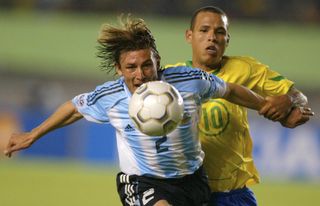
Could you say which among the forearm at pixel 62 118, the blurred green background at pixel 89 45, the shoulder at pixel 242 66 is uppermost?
the blurred green background at pixel 89 45

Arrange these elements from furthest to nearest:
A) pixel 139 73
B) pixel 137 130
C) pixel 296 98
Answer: pixel 296 98, pixel 137 130, pixel 139 73

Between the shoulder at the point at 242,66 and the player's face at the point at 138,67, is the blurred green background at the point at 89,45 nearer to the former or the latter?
the shoulder at the point at 242,66

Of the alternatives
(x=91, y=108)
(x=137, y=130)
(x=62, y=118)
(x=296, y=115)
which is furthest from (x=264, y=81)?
(x=62, y=118)

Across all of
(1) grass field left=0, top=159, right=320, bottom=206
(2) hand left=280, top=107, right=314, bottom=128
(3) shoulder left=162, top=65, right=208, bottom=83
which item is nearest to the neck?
(3) shoulder left=162, top=65, right=208, bottom=83

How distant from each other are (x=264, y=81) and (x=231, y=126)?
479 millimetres

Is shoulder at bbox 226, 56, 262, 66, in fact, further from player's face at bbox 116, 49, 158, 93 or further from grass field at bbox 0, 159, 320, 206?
grass field at bbox 0, 159, 320, 206

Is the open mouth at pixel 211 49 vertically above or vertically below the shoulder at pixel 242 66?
above

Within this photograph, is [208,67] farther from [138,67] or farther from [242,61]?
[138,67]

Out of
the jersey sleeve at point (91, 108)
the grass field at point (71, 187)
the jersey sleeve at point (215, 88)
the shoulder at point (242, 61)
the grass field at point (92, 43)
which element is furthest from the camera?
the grass field at point (92, 43)

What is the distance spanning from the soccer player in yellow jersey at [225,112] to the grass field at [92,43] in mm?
12363

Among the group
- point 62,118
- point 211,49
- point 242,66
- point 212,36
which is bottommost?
point 62,118

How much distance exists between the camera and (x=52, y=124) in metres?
6.61

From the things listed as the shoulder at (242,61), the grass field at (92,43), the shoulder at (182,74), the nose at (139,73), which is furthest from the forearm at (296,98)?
the grass field at (92,43)

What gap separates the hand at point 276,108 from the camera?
635cm
